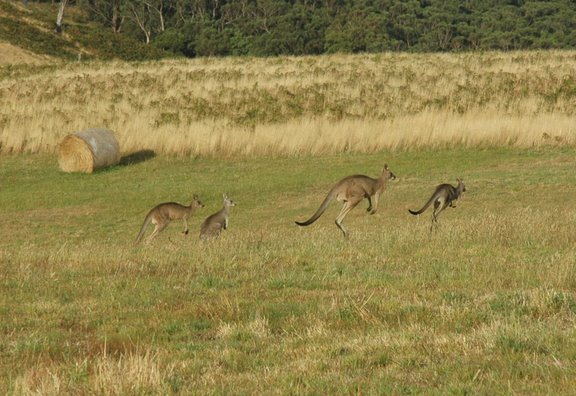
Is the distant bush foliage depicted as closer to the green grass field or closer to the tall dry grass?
the tall dry grass

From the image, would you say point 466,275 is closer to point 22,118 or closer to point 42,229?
point 42,229

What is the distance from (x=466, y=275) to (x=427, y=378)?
4224mm

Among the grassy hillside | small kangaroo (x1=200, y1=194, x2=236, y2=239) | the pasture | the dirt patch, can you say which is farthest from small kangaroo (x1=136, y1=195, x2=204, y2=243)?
the grassy hillside

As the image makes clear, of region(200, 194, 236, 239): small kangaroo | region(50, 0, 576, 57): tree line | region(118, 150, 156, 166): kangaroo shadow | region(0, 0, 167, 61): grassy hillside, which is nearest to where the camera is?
region(200, 194, 236, 239): small kangaroo

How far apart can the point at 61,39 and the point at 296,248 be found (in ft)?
208

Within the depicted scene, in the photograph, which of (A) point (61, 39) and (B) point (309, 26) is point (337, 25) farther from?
(A) point (61, 39)

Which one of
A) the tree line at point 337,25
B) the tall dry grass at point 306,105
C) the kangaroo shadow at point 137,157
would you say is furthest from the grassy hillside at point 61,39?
the kangaroo shadow at point 137,157

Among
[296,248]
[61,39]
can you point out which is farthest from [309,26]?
[296,248]

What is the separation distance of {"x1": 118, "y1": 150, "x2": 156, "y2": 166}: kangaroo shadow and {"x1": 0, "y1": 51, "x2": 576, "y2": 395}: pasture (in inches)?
2.8

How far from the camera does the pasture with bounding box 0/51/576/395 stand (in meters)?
6.80

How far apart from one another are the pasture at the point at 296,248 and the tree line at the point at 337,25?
46007 mm

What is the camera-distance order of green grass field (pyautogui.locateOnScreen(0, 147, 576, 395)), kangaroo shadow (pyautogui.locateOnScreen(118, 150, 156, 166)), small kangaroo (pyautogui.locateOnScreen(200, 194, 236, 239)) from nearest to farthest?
green grass field (pyautogui.locateOnScreen(0, 147, 576, 395)) < small kangaroo (pyautogui.locateOnScreen(200, 194, 236, 239)) < kangaroo shadow (pyautogui.locateOnScreen(118, 150, 156, 166))

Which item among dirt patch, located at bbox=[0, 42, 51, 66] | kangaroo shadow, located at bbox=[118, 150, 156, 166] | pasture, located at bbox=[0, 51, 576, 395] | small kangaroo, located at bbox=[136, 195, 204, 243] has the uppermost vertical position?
dirt patch, located at bbox=[0, 42, 51, 66]

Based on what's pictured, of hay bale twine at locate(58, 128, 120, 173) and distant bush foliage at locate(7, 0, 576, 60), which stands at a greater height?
distant bush foliage at locate(7, 0, 576, 60)
